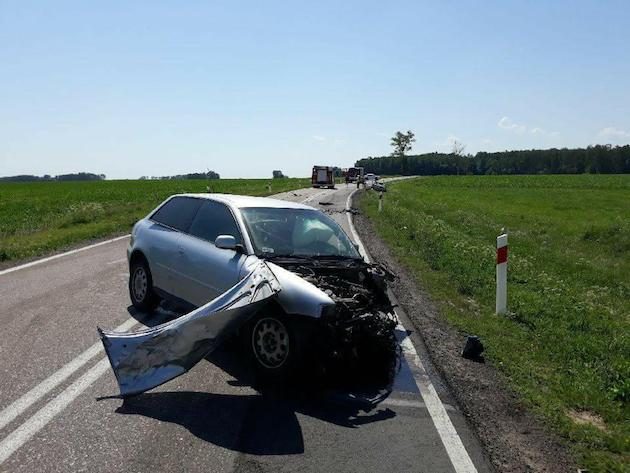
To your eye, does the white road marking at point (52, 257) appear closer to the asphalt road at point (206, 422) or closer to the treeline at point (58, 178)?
the asphalt road at point (206, 422)

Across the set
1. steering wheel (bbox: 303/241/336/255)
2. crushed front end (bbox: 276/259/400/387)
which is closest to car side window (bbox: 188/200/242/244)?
steering wheel (bbox: 303/241/336/255)

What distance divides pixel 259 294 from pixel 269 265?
0.58 metres

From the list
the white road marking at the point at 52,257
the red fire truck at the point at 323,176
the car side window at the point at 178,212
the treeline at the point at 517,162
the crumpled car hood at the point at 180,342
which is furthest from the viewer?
the treeline at the point at 517,162

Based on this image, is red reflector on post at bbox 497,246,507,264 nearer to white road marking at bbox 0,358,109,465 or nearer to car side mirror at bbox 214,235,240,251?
car side mirror at bbox 214,235,240,251

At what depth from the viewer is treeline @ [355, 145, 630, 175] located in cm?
12025

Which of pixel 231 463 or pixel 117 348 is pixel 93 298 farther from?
pixel 231 463

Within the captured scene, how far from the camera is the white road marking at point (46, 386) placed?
4.20m

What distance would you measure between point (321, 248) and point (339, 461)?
283 centimetres

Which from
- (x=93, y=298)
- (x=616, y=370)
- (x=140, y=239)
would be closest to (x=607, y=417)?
(x=616, y=370)

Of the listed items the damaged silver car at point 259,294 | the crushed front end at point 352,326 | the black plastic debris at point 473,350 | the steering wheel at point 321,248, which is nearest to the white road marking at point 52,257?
the damaged silver car at point 259,294

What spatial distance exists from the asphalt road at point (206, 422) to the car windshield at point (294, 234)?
1180 mm

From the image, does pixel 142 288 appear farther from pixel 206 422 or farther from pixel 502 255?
pixel 502 255

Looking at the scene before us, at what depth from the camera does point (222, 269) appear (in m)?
5.79

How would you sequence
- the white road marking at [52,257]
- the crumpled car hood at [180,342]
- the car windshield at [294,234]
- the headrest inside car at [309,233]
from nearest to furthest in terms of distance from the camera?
the crumpled car hood at [180,342], the car windshield at [294,234], the headrest inside car at [309,233], the white road marking at [52,257]
